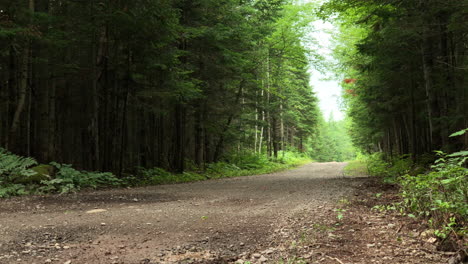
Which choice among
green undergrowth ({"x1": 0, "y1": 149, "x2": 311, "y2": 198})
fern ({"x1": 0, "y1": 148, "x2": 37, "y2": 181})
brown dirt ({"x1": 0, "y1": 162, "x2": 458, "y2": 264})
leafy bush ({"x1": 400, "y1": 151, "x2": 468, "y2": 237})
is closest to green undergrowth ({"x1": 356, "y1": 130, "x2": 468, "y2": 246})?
leafy bush ({"x1": 400, "y1": 151, "x2": 468, "y2": 237})

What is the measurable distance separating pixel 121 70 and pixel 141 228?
28.7 ft

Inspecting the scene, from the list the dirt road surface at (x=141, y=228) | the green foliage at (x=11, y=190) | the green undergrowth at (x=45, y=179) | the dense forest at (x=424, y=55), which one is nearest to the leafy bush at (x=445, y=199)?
the dirt road surface at (x=141, y=228)

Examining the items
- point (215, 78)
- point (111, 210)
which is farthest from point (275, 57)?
point (111, 210)

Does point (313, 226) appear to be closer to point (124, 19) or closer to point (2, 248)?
point (2, 248)

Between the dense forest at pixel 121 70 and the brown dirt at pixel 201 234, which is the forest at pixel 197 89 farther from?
the brown dirt at pixel 201 234

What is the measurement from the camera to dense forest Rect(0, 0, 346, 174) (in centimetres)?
1048

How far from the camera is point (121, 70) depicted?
39.0 ft

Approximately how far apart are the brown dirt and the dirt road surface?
0.04 feet

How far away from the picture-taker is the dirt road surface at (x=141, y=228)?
351cm

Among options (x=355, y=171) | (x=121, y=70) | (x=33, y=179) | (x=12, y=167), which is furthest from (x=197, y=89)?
(x=355, y=171)

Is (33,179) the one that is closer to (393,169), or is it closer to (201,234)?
(201,234)

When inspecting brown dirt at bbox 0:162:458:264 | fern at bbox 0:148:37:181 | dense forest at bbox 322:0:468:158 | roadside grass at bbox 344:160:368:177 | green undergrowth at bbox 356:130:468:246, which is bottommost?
roadside grass at bbox 344:160:368:177

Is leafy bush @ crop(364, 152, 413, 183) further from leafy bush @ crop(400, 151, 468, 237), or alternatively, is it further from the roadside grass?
leafy bush @ crop(400, 151, 468, 237)

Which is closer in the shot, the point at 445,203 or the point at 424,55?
the point at 445,203
